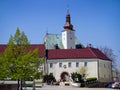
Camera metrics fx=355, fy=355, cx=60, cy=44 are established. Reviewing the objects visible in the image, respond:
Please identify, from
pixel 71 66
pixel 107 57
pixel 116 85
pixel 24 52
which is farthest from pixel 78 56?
pixel 24 52

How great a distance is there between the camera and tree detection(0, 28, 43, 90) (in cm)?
4322

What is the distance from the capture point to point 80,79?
76.1 m

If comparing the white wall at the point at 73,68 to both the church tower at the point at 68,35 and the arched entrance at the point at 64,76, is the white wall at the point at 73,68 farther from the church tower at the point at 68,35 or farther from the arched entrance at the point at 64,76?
the church tower at the point at 68,35

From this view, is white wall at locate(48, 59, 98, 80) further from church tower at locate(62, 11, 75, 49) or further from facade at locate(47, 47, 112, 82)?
church tower at locate(62, 11, 75, 49)

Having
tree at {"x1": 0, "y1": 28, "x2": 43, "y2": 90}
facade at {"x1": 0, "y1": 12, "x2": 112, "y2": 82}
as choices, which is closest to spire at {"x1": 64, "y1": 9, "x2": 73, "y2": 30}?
facade at {"x1": 0, "y1": 12, "x2": 112, "y2": 82}

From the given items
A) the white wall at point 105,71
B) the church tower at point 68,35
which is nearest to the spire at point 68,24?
the church tower at point 68,35

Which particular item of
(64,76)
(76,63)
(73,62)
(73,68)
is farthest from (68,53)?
(64,76)

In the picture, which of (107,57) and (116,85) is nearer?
(116,85)

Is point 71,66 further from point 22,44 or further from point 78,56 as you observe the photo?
point 22,44

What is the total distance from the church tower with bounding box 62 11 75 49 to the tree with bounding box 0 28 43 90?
5143 cm

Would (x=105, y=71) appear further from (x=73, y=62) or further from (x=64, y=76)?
(x=64, y=76)

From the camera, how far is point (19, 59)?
44.0m

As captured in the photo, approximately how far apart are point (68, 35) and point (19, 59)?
2130 inches

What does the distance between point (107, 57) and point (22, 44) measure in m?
52.3
